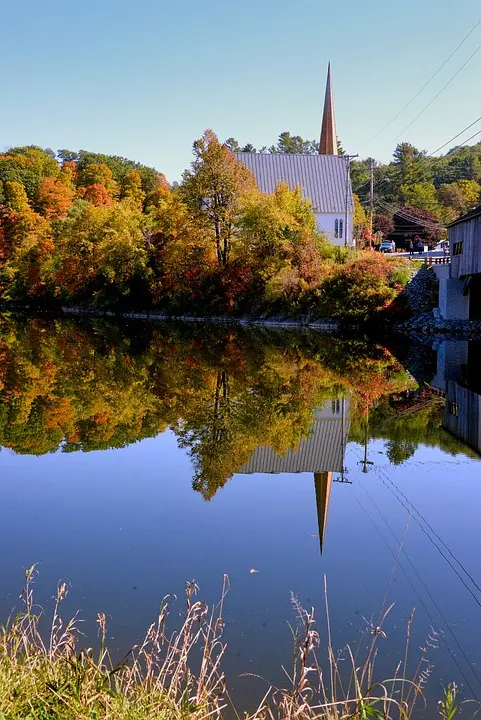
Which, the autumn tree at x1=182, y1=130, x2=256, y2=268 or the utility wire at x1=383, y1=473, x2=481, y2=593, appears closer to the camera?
the utility wire at x1=383, y1=473, x2=481, y2=593

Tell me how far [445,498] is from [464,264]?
27.0 metres

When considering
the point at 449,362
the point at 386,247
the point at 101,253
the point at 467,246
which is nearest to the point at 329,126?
the point at 386,247

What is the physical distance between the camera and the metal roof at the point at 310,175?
56625 mm

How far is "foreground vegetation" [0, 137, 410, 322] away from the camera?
42562mm

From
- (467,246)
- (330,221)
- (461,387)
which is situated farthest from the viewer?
(330,221)

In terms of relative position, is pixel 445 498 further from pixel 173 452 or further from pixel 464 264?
pixel 464 264

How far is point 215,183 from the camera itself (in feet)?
154

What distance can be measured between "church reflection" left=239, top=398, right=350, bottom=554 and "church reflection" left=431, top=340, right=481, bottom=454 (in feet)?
8.22

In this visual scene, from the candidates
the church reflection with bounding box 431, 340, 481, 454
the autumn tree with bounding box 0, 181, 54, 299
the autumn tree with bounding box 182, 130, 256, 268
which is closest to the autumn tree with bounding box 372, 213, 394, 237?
the autumn tree with bounding box 182, 130, 256, 268

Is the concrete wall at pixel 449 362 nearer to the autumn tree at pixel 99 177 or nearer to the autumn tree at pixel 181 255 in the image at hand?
the autumn tree at pixel 181 255

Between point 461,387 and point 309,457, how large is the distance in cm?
993

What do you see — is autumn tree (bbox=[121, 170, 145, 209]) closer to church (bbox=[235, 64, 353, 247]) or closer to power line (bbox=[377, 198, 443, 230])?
power line (bbox=[377, 198, 443, 230])

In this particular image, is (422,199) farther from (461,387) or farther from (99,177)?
(461,387)

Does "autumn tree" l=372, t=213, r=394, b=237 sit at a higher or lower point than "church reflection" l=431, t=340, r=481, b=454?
higher
